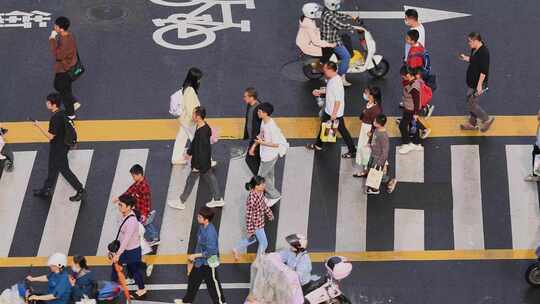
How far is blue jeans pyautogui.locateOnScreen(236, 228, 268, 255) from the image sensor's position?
19.0 metres

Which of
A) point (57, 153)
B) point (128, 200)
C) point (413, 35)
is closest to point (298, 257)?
point (128, 200)

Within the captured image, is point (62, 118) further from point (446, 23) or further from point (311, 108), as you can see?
point (446, 23)

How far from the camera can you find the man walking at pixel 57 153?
64.5 ft

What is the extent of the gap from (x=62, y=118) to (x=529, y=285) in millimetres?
7649

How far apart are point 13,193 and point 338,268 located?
620cm

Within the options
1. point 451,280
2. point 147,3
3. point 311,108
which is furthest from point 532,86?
point 147,3

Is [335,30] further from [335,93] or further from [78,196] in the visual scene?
[78,196]

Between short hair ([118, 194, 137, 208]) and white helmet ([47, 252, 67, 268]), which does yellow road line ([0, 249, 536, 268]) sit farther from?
white helmet ([47, 252, 67, 268])

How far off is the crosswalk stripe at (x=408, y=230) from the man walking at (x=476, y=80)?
244cm

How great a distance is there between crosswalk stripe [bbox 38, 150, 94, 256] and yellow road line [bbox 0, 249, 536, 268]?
15.3 inches

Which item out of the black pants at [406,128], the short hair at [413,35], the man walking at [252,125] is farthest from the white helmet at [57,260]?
the short hair at [413,35]

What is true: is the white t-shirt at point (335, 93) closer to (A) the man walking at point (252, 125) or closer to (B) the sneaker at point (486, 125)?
(A) the man walking at point (252, 125)

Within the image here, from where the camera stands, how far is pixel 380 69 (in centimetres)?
2328

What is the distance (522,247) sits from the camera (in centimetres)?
1959
